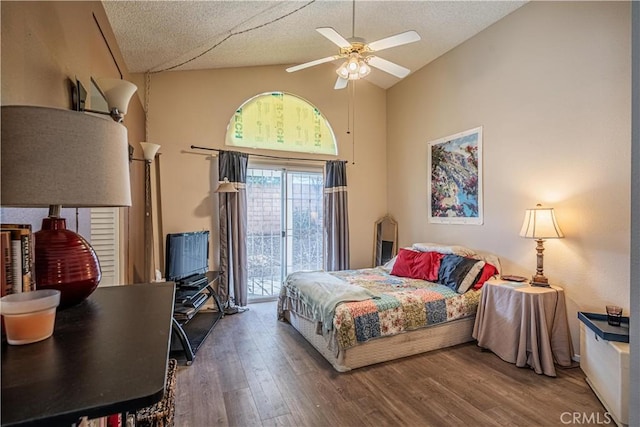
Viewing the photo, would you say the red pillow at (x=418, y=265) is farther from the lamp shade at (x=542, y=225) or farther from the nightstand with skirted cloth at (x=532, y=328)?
the lamp shade at (x=542, y=225)

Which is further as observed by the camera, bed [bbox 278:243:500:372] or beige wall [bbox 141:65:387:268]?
beige wall [bbox 141:65:387:268]

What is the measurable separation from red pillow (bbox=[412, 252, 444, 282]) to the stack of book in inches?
135

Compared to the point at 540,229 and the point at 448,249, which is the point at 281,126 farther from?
the point at 540,229

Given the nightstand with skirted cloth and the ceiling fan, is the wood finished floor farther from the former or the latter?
the ceiling fan

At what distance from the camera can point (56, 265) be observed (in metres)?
0.92

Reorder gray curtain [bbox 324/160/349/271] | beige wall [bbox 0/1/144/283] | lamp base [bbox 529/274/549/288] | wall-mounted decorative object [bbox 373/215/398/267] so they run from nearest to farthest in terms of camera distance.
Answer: beige wall [bbox 0/1/144/283] < lamp base [bbox 529/274/549/288] < gray curtain [bbox 324/160/349/271] < wall-mounted decorative object [bbox 373/215/398/267]

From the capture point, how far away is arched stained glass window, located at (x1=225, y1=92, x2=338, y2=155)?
4.41 metres

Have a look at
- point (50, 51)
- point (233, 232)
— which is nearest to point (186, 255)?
point (233, 232)

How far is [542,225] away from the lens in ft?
8.89

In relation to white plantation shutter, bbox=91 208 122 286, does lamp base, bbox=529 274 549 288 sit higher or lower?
lower

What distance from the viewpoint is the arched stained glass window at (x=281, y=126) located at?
441 centimetres

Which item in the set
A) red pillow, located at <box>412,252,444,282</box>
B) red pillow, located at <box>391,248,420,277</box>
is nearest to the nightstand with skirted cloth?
red pillow, located at <box>412,252,444,282</box>

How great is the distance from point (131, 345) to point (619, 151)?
335cm

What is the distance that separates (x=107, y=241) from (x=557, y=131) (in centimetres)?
396
